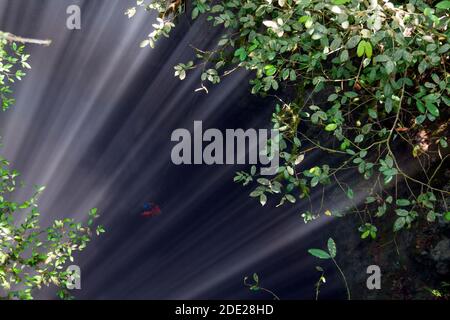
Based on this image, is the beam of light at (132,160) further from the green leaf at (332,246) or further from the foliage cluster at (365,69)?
the green leaf at (332,246)

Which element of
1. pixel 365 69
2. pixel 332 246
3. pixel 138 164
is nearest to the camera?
pixel 365 69

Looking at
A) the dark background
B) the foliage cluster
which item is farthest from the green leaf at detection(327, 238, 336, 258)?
the dark background

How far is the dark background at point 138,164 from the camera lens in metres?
5.07

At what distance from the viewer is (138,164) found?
18.0ft

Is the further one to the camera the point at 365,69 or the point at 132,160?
the point at 132,160

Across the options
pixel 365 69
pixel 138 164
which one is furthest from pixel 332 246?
pixel 138 164

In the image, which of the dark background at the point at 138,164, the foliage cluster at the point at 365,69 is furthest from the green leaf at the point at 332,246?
the dark background at the point at 138,164

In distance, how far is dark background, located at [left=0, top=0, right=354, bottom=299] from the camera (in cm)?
507

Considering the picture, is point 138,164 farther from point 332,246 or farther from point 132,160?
point 332,246

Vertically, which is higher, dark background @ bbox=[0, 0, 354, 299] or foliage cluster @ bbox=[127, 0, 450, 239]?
foliage cluster @ bbox=[127, 0, 450, 239]

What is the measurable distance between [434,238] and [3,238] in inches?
132

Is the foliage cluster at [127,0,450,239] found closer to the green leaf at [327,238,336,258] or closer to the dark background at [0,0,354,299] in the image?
the green leaf at [327,238,336,258]
